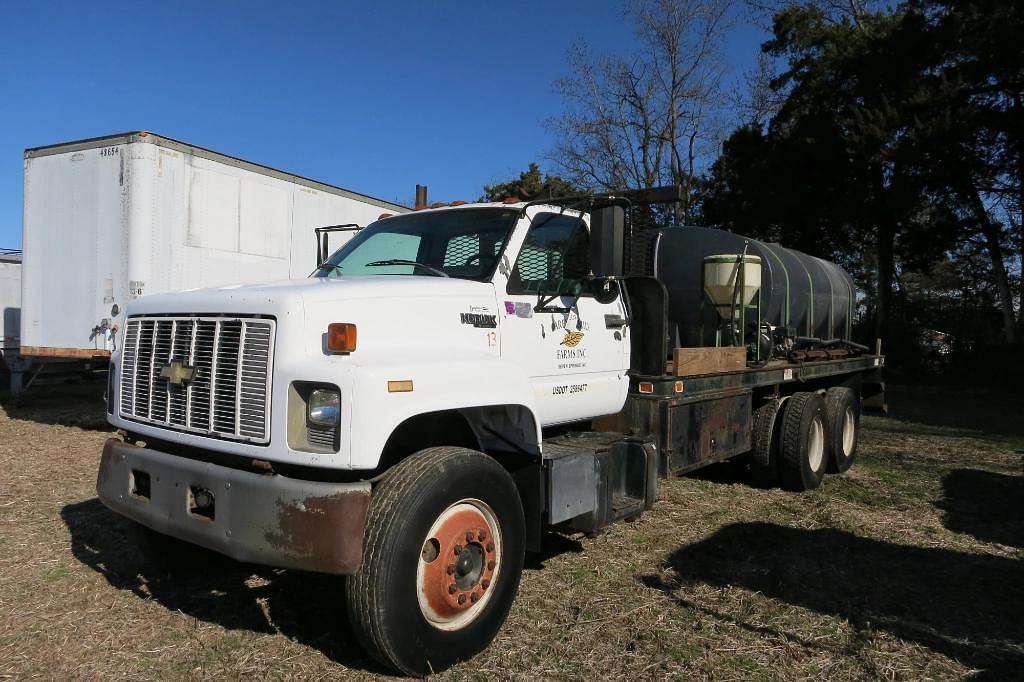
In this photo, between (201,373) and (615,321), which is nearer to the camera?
(201,373)

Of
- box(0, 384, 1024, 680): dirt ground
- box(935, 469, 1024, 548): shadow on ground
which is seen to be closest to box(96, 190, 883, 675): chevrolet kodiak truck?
box(0, 384, 1024, 680): dirt ground

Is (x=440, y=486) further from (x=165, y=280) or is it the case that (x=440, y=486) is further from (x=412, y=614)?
(x=165, y=280)

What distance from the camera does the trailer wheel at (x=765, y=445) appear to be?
7289 millimetres

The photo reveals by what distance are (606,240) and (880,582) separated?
9.30 feet

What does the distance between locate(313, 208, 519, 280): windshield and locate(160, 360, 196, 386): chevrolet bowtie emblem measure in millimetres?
1194

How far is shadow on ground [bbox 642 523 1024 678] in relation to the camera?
4.06 m

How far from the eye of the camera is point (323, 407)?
3238 millimetres

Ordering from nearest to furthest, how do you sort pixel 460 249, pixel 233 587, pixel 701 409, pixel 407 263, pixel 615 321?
1. pixel 407 263
2. pixel 460 249
3. pixel 233 587
4. pixel 615 321
5. pixel 701 409

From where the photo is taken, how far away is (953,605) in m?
4.50

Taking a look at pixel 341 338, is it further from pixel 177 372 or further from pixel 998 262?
pixel 998 262

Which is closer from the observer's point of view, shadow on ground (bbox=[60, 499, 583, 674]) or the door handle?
shadow on ground (bbox=[60, 499, 583, 674])

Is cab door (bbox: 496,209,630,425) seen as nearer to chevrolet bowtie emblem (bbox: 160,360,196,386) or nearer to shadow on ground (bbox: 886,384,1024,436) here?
chevrolet bowtie emblem (bbox: 160,360,196,386)

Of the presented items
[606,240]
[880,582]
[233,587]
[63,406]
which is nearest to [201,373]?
[233,587]

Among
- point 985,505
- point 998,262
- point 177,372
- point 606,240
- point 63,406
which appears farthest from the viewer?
point 998,262
